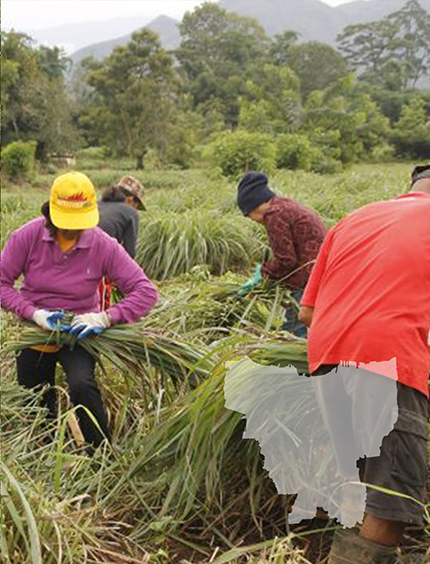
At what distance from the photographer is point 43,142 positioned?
22.8 m

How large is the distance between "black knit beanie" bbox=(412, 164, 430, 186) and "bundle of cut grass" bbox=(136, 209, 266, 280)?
4016mm

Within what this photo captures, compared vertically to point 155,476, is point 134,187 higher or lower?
higher

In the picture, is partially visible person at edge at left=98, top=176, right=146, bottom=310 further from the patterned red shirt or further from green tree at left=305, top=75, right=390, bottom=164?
green tree at left=305, top=75, right=390, bottom=164

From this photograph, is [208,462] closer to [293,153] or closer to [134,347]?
[134,347]

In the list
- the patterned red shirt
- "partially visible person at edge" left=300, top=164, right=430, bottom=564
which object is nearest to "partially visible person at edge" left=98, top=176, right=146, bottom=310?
the patterned red shirt

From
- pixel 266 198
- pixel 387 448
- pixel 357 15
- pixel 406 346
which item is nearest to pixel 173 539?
pixel 387 448

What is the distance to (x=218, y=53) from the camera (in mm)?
41031

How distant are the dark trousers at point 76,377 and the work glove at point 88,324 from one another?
11 centimetres

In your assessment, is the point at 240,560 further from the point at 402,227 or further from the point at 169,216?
the point at 169,216

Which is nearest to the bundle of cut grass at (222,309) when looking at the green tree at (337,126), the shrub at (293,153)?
the shrub at (293,153)

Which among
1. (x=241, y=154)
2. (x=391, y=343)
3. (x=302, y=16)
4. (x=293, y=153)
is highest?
(x=302, y=16)

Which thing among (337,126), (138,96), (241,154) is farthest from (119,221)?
(337,126)

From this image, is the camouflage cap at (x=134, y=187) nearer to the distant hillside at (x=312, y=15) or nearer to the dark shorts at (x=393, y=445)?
the dark shorts at (x=393, y=445)

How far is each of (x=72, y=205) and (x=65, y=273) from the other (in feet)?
0.87
